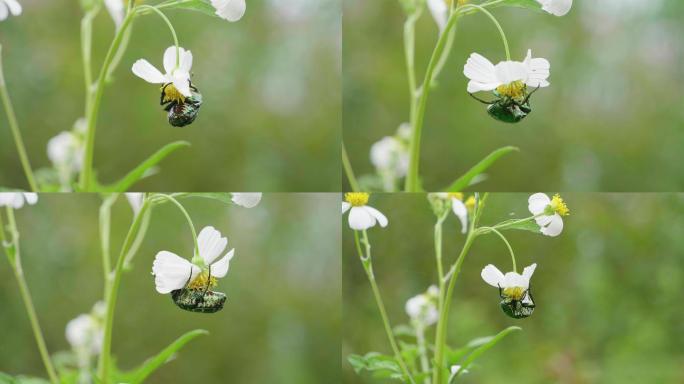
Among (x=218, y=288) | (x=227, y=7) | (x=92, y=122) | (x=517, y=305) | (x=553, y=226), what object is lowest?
(x=218, y=288)

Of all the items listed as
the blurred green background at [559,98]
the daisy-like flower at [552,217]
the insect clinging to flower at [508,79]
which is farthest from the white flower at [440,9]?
the blurred green background at [559,98]

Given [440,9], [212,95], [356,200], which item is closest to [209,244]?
[356,200]

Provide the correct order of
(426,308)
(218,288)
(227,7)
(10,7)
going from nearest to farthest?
1. (227,7)
2. (10,7)
3. (426,308)
4. (218,288)

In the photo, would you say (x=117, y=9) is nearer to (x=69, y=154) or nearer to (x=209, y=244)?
(x=69, y=154)

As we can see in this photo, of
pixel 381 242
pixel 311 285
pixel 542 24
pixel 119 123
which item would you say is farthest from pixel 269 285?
pixel 542 24

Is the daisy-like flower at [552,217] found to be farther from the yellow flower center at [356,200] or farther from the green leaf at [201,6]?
the green leaf at [201,6]

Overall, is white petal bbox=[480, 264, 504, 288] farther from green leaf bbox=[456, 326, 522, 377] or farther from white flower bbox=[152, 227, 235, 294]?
white flower bbox=[152, 227, 235, 294]

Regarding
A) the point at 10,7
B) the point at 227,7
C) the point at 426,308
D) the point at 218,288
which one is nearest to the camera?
the point at 227,7
